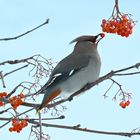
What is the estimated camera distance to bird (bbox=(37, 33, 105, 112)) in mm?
3137

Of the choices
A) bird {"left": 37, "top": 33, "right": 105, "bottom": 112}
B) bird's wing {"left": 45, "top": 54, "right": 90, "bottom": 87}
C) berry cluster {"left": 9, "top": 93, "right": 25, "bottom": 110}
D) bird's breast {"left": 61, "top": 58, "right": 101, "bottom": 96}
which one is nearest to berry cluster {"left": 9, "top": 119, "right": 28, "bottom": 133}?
berry cluster {"left": 9, "top": 93, "right": 25, "bottom": 110}

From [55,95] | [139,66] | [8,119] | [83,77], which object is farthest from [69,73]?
[139,66]

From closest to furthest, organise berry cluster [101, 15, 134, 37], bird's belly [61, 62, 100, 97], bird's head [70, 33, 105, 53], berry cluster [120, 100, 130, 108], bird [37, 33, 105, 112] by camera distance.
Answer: berry cluster [101, 15, 134, 37] → berry cluster [120, 100, 130, 108] → bird [37, 33, 105, 112] → bird's belly [61, 62, 100, 97] → bird's head [70, 33, 105, 53]

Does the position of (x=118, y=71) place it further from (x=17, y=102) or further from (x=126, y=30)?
(x=17, y=102)

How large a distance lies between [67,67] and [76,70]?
0.12m

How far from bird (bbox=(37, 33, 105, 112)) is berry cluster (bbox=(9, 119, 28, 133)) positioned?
0.51 meters

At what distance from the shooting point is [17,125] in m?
2.34

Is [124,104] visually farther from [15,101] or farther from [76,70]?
[76,70]

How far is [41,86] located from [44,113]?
24 cm

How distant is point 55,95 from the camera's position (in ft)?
9.92

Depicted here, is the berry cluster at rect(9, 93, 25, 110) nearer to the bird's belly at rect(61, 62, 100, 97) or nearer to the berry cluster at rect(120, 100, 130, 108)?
the berry cluster at rect(120, 100, 130, 108)

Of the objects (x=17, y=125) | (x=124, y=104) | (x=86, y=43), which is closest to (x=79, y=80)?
(x=86, y=43)

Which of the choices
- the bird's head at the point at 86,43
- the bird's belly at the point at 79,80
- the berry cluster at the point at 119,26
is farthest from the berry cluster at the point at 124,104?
the bird's head at the point at 86,43

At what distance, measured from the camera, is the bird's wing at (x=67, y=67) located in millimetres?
3209
